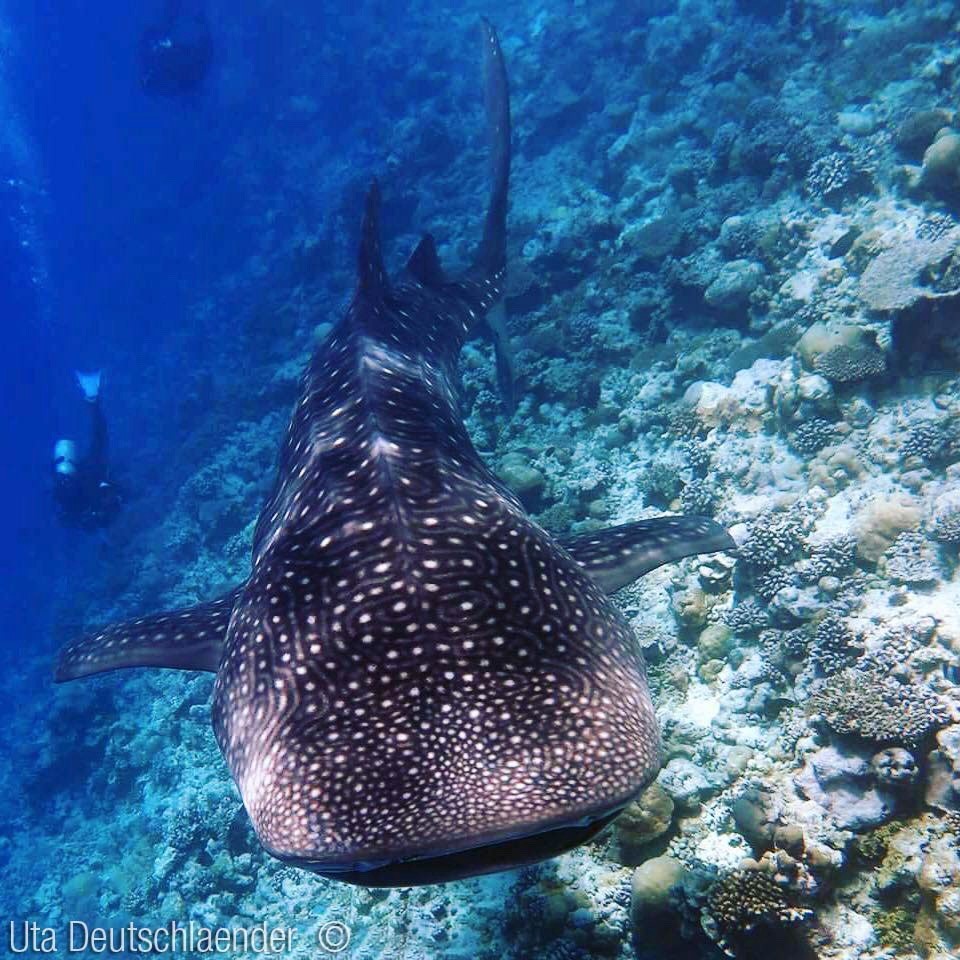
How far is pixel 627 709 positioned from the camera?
2572mm

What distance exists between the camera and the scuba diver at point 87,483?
1934 cm

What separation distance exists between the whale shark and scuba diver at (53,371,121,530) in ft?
59.9

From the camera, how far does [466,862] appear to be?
2168 mm

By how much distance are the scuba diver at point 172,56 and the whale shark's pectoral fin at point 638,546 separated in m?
34.9

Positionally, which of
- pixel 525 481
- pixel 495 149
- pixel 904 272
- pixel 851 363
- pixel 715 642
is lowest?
pixel 715 642

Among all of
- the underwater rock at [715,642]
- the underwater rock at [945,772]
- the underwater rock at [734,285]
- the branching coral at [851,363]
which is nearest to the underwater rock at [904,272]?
the branching coral at [851,363]

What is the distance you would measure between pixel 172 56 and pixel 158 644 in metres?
34.3

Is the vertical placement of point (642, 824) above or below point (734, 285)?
below

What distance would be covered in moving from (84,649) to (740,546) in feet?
18.9

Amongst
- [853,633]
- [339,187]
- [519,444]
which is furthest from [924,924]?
[339,187]

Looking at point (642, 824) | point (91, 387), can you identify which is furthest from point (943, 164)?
point (91, 387)

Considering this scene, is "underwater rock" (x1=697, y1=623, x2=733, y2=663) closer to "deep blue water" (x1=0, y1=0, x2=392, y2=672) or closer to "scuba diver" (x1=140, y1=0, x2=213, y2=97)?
"deep blue water" (x1=0, y1=0, x2=392, y2=672)

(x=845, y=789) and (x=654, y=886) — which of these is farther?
(x=845, y=789)

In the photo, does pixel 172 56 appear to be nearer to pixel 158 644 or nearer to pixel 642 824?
pixel 158 644
